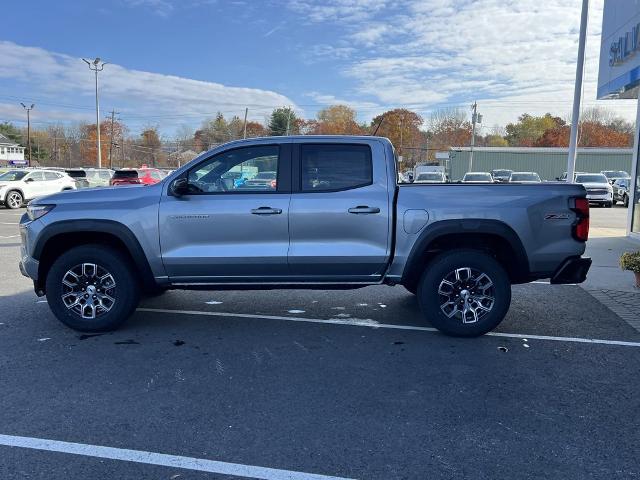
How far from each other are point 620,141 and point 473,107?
29.3 metres

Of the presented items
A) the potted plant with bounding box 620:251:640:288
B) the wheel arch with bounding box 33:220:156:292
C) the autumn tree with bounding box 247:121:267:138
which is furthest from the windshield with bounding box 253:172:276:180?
the autumn tree with bounding box 247:121:267:138

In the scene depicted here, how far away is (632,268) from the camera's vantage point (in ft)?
24.2

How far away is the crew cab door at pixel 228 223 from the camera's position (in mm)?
5113

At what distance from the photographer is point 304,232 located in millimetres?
5129

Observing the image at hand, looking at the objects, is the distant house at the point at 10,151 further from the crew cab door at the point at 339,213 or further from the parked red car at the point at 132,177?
the crew cab door at the point at 339,213

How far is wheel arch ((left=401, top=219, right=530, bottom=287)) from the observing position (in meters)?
5.02

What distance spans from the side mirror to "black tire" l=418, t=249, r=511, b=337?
2487mm

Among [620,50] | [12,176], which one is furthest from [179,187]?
[12,176]

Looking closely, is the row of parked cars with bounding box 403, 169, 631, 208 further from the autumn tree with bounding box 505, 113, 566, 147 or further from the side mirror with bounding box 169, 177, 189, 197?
the autumn tree with bounding box 505, 113, 566, 147

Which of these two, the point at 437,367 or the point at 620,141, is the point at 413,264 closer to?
the point at 437,367

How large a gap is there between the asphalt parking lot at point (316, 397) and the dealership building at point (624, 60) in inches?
298

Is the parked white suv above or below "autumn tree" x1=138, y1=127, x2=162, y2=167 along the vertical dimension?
below

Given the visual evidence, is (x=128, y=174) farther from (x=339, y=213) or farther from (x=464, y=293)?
(x=464, y=293)

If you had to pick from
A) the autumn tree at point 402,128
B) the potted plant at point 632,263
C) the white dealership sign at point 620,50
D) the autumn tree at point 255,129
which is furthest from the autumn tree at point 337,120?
the potted plant at point 632,263
